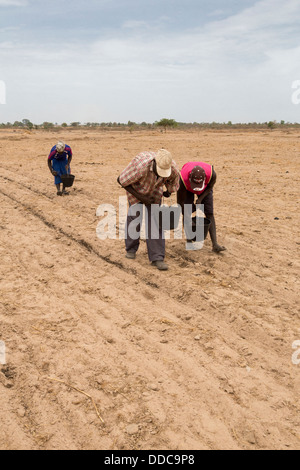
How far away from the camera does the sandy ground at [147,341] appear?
2.62 metres

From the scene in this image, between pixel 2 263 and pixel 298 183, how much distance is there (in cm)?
771

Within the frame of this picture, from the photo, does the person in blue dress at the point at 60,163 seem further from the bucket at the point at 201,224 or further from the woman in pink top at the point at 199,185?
the bucket at the point at 201,224

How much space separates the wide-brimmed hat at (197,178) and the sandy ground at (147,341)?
1006 millimetres

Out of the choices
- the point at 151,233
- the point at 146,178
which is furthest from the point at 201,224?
the point at 146,178

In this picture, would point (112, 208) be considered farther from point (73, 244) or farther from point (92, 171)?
point (92, 171)

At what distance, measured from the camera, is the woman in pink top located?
476 centimetres

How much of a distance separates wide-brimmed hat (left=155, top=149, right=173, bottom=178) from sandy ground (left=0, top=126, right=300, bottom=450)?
1199 mm

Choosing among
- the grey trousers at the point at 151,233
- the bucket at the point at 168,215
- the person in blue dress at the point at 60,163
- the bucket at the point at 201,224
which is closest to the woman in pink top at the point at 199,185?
the bucket at the point at 201,224

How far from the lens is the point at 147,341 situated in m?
3.49

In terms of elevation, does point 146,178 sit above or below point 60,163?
below

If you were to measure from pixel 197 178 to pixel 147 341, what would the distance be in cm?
209

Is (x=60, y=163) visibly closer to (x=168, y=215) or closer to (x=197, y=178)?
(x=168, y=215)

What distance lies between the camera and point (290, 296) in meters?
4.31
